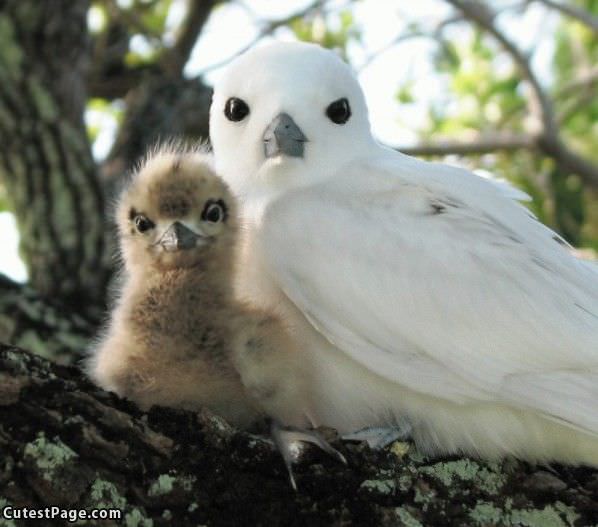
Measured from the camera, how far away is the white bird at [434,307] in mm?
3322

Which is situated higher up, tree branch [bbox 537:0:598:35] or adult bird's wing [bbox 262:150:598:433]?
tree branch [bbox 537:0:598:35]

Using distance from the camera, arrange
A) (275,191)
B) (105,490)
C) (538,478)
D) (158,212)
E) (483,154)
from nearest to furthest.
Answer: (105,490), (538,478), (158,212), (275,191), (483,154)

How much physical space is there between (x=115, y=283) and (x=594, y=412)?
1.63m

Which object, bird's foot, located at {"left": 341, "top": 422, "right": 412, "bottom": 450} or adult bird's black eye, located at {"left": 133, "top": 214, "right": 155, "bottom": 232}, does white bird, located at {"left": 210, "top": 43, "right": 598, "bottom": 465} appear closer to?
bird's foot, located at {"left": 341, "top": 422, "right": 412, "bottom": 450}

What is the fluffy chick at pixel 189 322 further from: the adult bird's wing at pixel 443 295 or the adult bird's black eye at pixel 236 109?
the adult bird's black eye at pixel 236 109

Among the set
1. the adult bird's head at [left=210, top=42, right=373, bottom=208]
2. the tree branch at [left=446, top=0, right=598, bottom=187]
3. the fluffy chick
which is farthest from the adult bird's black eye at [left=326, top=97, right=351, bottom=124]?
the tree branch at [left=446, top=0, right=598, bottom=187]

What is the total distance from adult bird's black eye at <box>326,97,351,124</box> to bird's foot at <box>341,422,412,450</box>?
1.16 metres

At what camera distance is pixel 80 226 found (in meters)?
5.85

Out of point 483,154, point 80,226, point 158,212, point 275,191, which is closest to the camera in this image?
point 158,212

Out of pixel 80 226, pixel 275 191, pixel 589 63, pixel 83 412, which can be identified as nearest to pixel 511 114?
pixel 589 63

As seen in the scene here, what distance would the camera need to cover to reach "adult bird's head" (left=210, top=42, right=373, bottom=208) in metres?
3.85

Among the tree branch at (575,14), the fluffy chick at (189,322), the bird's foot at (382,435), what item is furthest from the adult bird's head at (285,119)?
the tree branch at (575,14)

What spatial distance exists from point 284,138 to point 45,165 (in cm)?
239

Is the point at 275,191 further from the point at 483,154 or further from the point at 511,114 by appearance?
the point at 511,114
